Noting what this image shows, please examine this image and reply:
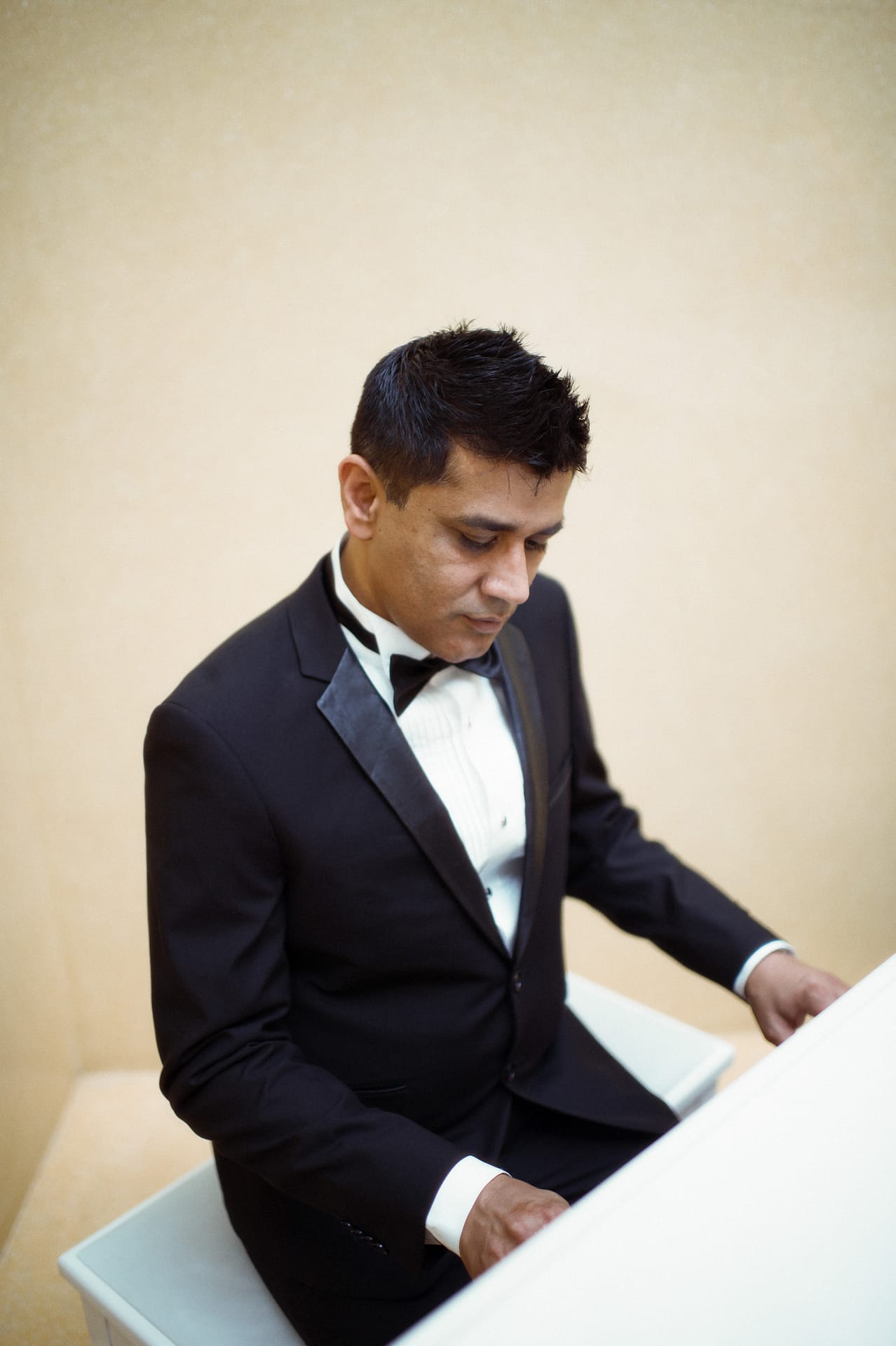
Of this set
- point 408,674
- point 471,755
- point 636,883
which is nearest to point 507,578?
point 408,674

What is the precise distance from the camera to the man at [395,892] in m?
1.15

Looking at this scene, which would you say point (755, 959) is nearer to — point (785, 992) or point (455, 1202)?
point (785, 992)

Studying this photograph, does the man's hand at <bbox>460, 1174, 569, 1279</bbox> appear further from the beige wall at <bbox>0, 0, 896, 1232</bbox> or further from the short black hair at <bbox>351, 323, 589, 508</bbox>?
the beige wall at <bbox>0, 0, 896, 1232</bbox>

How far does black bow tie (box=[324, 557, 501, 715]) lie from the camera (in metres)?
1.31

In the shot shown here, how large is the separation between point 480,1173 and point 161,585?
1599mm

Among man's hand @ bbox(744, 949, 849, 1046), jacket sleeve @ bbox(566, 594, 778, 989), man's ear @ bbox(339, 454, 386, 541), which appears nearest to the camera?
man's ear @ bbox(339, 454, 386, 541)

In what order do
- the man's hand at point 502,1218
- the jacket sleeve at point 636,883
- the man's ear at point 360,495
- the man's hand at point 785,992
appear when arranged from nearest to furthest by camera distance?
the man's hand at point 502,1218 < the man's ear at point 360,495 < the man's hand at point 785,992 < the jacket sleeve at point 636,883

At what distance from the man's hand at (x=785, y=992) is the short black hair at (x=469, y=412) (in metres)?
0.82

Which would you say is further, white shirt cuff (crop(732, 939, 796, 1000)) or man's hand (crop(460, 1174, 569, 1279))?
white shirt cuff (crop(732, 939, 796, 1000))

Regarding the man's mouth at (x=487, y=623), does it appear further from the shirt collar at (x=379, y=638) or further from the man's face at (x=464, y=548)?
the shirt collar at (x=379, y=638)

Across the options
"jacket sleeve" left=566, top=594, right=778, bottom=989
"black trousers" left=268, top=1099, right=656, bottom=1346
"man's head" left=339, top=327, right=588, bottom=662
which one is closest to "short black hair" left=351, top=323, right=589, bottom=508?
"man's head" left=339, top=327, right=588, bottom=662

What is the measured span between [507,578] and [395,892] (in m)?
0.45

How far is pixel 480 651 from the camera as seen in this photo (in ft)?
4.25

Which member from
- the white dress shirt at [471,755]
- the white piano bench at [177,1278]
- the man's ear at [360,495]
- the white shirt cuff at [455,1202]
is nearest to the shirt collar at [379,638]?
the white dress shirt at [471,755]
